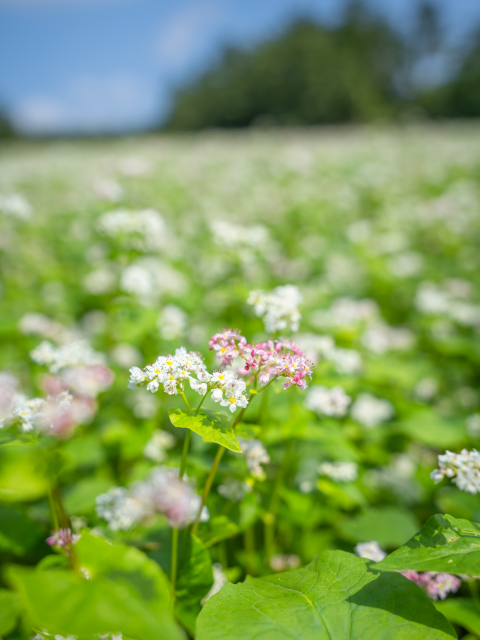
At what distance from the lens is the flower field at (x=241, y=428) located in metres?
1.32

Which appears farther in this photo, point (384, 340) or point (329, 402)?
point (384, 340)

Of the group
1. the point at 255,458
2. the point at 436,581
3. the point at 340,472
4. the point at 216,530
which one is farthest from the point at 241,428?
the point at 436,581

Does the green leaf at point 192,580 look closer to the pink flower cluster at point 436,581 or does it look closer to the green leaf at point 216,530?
the green leaf at point 216,530

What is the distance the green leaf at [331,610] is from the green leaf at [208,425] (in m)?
0.56

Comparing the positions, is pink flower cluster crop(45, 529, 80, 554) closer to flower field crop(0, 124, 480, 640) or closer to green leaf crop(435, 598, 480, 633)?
flower field crop(0, 124, 480, 640)

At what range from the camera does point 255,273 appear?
5.18 m

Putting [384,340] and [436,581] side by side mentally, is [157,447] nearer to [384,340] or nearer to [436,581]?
[436,581]

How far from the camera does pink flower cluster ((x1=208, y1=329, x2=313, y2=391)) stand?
1443 mm

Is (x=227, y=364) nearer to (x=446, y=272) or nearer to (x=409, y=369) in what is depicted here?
(x=409, y=369)

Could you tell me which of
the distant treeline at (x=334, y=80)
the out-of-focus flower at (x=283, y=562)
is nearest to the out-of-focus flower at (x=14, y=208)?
the out-of-focus flower at (x=283, y=562)

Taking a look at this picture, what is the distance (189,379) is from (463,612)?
1614mm

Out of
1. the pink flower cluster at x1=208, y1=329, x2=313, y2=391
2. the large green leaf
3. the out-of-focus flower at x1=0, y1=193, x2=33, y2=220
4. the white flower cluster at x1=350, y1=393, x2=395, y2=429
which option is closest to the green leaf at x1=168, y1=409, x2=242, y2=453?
the pink flower cluster at x1=208, y1=329, x2=313, y2=391

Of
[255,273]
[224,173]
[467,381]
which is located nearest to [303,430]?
[467,381]

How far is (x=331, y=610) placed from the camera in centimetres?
137
